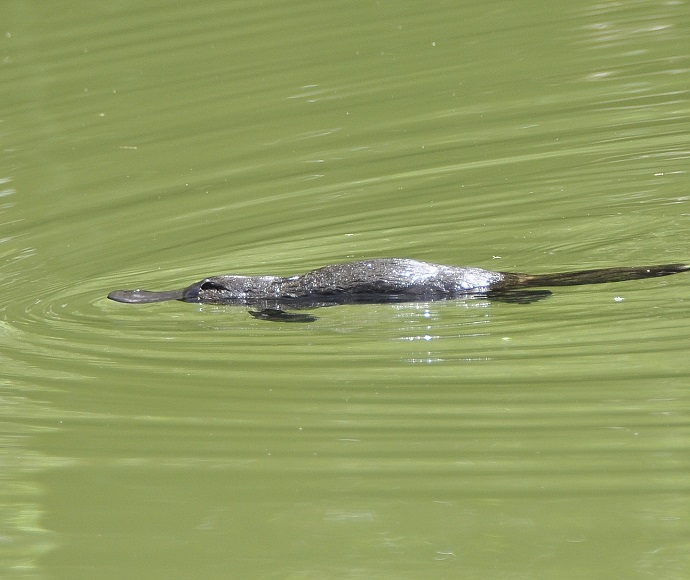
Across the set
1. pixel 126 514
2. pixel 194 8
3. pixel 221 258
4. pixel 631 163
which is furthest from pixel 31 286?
pixel 194 8

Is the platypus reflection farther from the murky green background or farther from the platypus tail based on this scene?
the murky green background

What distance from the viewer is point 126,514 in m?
5.01

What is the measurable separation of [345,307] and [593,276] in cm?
143

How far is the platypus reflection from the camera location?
22.5 feet

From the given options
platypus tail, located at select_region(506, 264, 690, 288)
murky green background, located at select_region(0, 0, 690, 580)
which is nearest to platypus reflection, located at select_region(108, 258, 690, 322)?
platypus tail, located at select_region(506, 264, 690, 288)

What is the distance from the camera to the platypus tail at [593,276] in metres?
6.69

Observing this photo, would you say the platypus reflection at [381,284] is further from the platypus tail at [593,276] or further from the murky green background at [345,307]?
the murky green background at [345,307]

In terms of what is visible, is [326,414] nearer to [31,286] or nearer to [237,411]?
[237,411]

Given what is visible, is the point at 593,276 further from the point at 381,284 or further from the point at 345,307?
the point at 345,307

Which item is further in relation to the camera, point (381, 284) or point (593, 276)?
point (381, 284)

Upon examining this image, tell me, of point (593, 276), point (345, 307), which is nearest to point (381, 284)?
point (345, 307)

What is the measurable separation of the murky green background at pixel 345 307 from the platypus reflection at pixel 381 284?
102mm

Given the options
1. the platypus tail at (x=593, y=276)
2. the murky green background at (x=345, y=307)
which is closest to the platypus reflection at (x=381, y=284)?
the platypus tail at (x=593, y=276)

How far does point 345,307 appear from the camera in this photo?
23.6 ft
